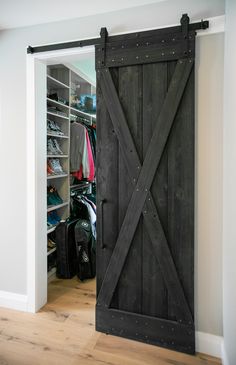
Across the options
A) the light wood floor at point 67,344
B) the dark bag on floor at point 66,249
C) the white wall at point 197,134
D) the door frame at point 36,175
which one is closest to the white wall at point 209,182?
the white wall at point 197,134

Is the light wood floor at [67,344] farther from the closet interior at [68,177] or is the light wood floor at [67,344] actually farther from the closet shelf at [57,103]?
the closet shelf at [57,103]

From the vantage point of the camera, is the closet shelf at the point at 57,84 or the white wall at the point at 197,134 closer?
the white wall at the point at 197,134

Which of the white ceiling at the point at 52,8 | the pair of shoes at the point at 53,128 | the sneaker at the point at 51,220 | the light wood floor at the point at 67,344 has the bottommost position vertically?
the light wood floor at the point at 67,344

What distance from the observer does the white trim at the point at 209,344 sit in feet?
5.84

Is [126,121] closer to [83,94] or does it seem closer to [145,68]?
[145,68]

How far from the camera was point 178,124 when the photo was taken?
5.88 ft

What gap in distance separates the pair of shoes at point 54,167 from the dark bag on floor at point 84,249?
0.65m

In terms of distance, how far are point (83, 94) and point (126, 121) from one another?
2.39 metres

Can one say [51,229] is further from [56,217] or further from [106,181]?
[106,181]

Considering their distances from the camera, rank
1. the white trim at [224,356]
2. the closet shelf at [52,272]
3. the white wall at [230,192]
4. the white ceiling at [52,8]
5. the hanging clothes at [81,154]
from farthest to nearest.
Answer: the hanging clothes at [81,154]
the closet shelf at [52,272]
the white ceiling at [52,8]
the white trim at [224,356]
the white wall at [230,192]

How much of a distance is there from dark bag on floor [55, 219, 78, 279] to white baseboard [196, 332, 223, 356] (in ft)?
5.23

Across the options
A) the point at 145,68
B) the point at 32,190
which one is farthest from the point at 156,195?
the point at 32,190

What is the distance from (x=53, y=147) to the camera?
2.99m

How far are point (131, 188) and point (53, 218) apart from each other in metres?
1.52
